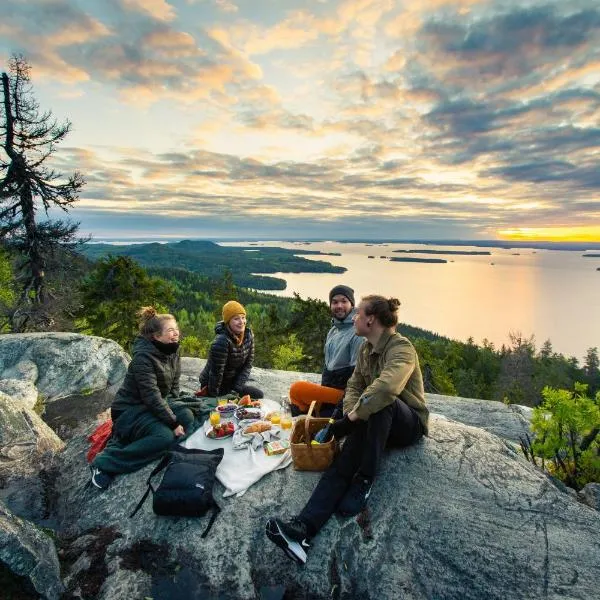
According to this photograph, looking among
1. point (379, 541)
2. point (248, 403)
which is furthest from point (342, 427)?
point (248, 403)

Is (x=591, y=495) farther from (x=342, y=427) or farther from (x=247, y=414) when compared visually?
(x=247, y=414)

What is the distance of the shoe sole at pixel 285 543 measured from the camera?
11.9ft

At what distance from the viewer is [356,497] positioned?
4043mm

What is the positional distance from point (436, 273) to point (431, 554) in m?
208

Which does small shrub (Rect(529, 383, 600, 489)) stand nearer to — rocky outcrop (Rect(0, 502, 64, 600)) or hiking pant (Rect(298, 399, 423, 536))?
hiking pant (Rect(298, 399, 423, 536))

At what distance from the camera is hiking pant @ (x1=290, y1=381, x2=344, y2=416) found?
5910 millimetres

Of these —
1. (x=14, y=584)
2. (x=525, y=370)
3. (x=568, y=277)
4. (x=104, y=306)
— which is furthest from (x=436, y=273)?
(x=14, y=584)

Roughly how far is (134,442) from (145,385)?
80 centimetres

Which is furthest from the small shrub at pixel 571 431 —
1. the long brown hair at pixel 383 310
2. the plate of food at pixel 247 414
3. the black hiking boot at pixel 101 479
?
the black hiking boot at pixel 101 479

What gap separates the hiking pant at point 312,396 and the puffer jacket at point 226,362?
1.46 m

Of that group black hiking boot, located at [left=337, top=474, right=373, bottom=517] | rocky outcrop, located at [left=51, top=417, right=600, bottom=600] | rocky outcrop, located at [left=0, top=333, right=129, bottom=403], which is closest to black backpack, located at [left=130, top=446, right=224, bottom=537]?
rocky outcrop, located at [left=51, top=417, right=600, bottom=600]

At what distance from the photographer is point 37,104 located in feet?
45.1

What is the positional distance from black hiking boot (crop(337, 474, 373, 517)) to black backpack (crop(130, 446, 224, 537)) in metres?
1.48

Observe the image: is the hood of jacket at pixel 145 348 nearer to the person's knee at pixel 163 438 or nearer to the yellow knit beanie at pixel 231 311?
the person's knee at pixel 163 438
